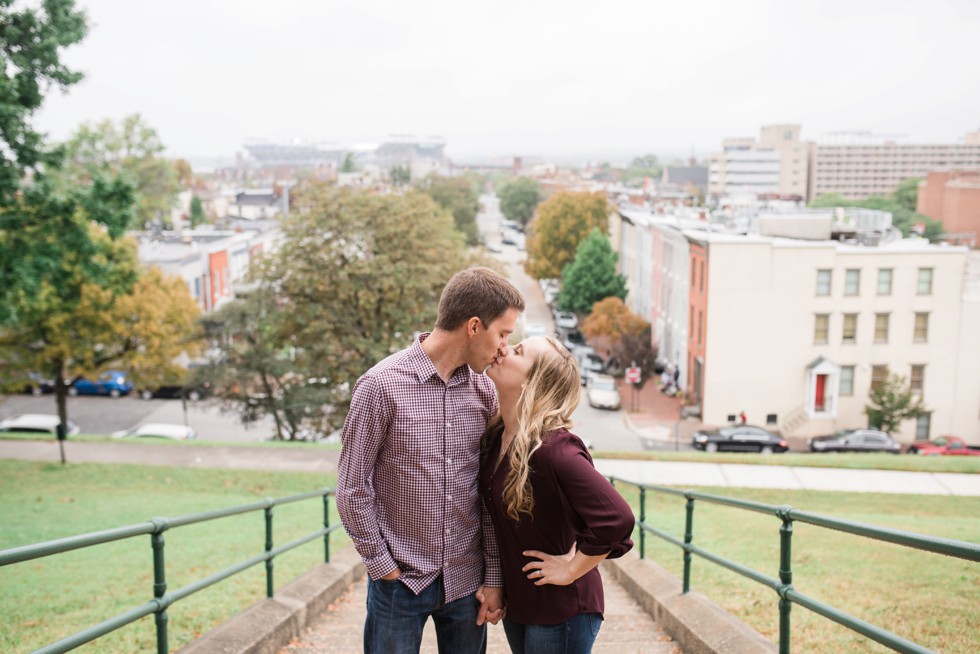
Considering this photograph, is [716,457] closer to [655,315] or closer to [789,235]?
[789,235]

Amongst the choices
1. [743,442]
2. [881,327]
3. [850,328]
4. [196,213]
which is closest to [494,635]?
[743,442]

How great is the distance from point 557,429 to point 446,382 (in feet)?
1.64

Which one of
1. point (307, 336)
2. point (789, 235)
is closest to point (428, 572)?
point (307, 336)

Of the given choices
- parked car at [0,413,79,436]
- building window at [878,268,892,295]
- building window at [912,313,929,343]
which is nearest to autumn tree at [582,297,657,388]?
building window at [878,268,892,295]

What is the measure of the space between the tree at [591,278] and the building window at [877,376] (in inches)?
740

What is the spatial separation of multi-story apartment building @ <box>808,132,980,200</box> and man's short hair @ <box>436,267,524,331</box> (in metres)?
175

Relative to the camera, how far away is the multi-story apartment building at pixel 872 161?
170m

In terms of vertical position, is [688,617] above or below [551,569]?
below

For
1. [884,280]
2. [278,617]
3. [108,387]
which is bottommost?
[108,387]

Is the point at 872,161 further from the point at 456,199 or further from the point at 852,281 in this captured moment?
the point at 852,281

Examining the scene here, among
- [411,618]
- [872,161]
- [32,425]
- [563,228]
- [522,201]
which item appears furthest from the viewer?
[872,161]

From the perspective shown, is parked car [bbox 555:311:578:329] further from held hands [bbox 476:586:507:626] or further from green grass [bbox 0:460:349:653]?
held hands [bbox 476:586:507:626]

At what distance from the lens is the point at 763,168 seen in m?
170

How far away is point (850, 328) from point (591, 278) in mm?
18807
